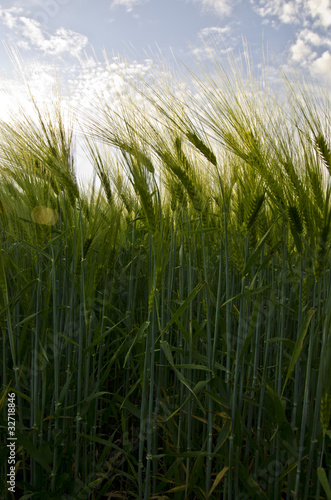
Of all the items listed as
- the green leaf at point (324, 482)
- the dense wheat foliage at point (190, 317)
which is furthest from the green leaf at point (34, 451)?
the green leaf at point (324, 482)

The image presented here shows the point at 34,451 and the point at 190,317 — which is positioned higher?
the point at 190,317

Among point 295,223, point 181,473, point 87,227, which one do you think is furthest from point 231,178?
point 181,473

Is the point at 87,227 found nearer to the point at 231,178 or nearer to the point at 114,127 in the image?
the point at 114,127

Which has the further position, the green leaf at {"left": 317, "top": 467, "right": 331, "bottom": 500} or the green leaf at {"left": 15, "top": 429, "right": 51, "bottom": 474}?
the green leaf at {"left": 15, "top": 429, "right": 51, "bottom": 474}

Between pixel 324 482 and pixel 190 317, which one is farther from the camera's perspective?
pixel 190 317

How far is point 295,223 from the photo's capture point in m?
1.06

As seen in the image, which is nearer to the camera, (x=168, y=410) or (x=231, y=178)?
(x=168, y=410)

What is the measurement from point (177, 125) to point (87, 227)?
0.47 metres

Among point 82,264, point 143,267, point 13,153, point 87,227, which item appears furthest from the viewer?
point 143,267

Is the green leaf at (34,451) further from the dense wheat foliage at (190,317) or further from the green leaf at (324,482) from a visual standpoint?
the green leaf at (324,482)

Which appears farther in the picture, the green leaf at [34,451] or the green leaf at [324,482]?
the green leaf at [34,451]

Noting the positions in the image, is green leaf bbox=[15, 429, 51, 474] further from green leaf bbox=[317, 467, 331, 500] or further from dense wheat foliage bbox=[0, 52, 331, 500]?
green leaf bbox=[317, 467, 331, 500]

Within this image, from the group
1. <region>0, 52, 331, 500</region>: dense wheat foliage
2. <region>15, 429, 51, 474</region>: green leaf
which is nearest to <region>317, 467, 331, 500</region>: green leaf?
<region>0, 52, 331, 500</region>: dense wheat foliage

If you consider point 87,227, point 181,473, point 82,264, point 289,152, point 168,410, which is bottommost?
point 181,473
